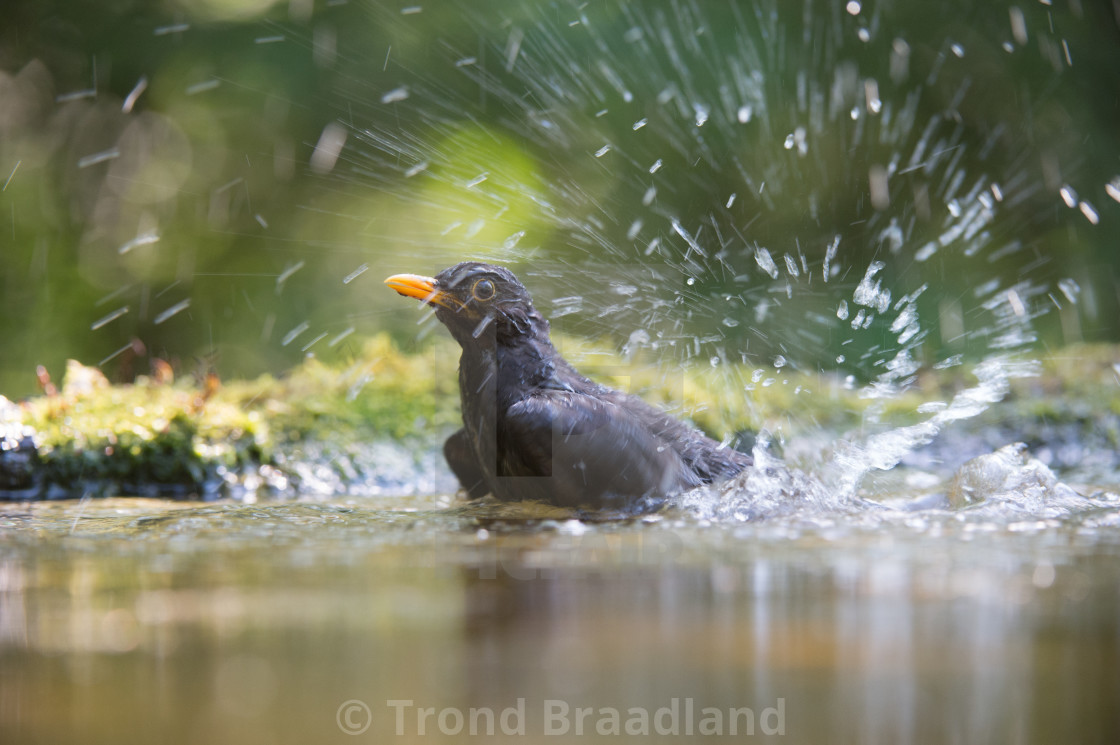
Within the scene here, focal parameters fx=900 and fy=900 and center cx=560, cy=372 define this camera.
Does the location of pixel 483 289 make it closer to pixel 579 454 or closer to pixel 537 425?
pixel 537 425

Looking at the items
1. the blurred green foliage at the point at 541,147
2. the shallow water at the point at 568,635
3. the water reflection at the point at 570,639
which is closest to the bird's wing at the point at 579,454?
the shallow water at the point at 568,635

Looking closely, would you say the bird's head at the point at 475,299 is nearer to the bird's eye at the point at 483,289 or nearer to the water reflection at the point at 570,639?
the bird's eye at the point at 483,289

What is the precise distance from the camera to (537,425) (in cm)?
335

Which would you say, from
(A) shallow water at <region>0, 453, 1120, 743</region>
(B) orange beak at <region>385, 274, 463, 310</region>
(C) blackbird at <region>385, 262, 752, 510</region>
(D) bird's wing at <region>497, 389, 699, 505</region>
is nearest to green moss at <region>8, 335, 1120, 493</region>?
(C) blackbird at <region>385, 262, 752, 510</region>

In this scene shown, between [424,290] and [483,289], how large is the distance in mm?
248

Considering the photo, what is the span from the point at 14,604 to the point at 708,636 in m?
1.25

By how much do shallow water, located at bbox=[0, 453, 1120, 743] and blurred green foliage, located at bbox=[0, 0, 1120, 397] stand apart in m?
4.22

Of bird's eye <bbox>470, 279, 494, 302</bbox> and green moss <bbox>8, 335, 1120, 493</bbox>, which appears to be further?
green moss <bbox>8, 335, 1120, 493</bbox>


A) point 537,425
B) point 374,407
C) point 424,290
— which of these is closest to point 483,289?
point 424,290

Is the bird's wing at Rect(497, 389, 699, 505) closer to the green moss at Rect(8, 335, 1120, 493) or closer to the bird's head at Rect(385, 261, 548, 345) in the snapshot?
the bird's head at Rect(385, 261, 548, 345)

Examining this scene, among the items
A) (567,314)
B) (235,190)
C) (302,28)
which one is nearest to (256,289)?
(235,190)

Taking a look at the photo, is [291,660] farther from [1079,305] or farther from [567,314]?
[1079,305]

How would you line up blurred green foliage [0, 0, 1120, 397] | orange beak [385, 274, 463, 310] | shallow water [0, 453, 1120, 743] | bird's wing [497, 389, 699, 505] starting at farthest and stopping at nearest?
1. blurred green foliage [0, 0, 1120, 397]
2. orange beak [385, 274, 463, 310]
3. bird's wing [497, 389, 699, 505]
4. shallow water [0, 453, 1120, 743]

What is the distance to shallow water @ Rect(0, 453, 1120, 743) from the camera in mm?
1034
